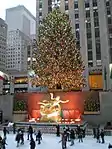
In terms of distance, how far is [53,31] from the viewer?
34.2 m

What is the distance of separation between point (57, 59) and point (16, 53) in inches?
4883

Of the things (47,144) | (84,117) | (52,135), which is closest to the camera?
(47,144)

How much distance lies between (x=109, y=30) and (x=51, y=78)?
102 ft

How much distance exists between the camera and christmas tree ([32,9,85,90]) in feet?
109

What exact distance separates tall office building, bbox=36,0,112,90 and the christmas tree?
833 inches

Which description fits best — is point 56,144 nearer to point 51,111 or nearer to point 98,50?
point 51,111

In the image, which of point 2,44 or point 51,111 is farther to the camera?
point 2,44

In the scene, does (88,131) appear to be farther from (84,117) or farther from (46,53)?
(46,53)

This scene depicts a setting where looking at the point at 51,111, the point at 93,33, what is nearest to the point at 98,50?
the point at 93,33

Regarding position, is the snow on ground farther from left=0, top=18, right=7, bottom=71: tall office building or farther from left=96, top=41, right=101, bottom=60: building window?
left=0, top=18, right=7, bottom=71: tall office building

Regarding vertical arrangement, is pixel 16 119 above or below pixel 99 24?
below

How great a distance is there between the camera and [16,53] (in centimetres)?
15362

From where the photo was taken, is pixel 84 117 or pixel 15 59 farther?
pixel 15 59

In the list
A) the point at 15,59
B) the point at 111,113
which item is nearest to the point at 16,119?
the point at 111,113
